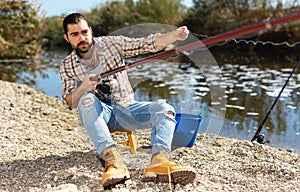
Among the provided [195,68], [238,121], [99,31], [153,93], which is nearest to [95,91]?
[238,121]

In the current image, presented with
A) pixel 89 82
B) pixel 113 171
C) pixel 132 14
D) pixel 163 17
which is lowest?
pixel 113 171

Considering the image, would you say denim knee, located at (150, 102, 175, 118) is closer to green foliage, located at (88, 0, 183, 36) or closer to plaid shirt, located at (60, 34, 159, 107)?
plaid shirt, located at (60, 34, 159, 107)

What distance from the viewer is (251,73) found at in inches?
396

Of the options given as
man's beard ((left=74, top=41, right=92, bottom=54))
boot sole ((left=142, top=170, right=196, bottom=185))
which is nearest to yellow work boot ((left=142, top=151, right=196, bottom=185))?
boot sole ((left=142, top=170, right=196, bottom=185))

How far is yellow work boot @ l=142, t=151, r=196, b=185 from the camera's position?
2.68 m

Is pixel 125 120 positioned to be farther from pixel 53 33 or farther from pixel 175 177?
pixel 53 33

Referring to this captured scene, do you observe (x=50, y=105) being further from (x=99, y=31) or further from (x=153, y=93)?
(x=99, y=31)

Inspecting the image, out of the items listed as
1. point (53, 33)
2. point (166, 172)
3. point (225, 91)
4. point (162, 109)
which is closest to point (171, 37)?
point (162, 109)

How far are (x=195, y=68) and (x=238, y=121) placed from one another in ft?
20.3

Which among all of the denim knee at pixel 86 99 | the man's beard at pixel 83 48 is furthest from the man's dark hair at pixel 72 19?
the denim knee at pixel 86 99

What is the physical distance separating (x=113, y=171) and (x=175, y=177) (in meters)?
0.38

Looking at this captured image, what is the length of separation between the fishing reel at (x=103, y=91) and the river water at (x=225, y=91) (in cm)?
115

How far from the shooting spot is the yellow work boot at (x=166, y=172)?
2.68 meters

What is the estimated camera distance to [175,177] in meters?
2.69
